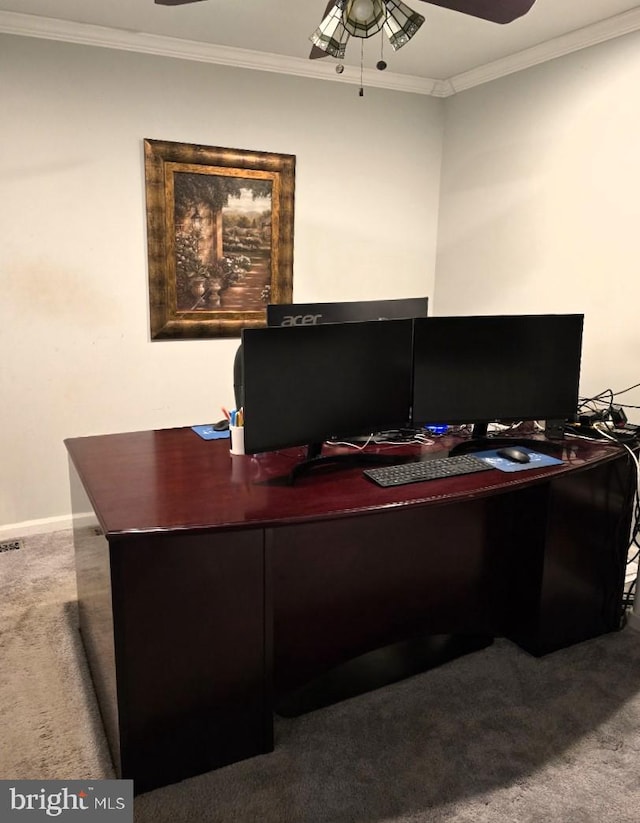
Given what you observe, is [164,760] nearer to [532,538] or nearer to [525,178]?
[532,538]

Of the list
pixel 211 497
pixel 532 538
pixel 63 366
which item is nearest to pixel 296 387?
pixel 211 497

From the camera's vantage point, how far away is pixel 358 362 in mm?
2033

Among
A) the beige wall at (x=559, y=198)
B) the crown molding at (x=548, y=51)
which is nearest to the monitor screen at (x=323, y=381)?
the beige wall at (x=559, y=198)

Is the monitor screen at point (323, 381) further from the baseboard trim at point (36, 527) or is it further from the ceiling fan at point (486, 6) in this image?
the baseboard trim at point (36, 527)

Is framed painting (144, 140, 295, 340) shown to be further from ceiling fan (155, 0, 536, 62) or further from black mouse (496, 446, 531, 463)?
black mouse (496, 446, 531, 463)

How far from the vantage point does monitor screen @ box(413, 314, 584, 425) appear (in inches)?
85.6

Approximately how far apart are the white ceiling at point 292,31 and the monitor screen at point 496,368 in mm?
1553

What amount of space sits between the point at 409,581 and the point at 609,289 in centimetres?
186

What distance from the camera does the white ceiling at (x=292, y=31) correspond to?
2809 millimetres

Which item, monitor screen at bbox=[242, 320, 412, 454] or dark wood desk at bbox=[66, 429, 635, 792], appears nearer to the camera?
dark wood desk at bbox=[66, 429, 635, 792]

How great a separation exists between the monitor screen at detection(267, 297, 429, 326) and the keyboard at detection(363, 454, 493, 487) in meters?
0.59

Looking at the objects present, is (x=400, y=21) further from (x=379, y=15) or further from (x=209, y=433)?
(x=209, y=433)

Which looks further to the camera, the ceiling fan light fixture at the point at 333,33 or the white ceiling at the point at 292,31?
the white ceiling at the point at 292,31

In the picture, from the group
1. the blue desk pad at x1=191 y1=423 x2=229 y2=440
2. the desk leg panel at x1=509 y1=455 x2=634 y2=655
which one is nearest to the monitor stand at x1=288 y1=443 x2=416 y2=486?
the blue desk pad at x1=191 y1=423 x2=229 y2=440
